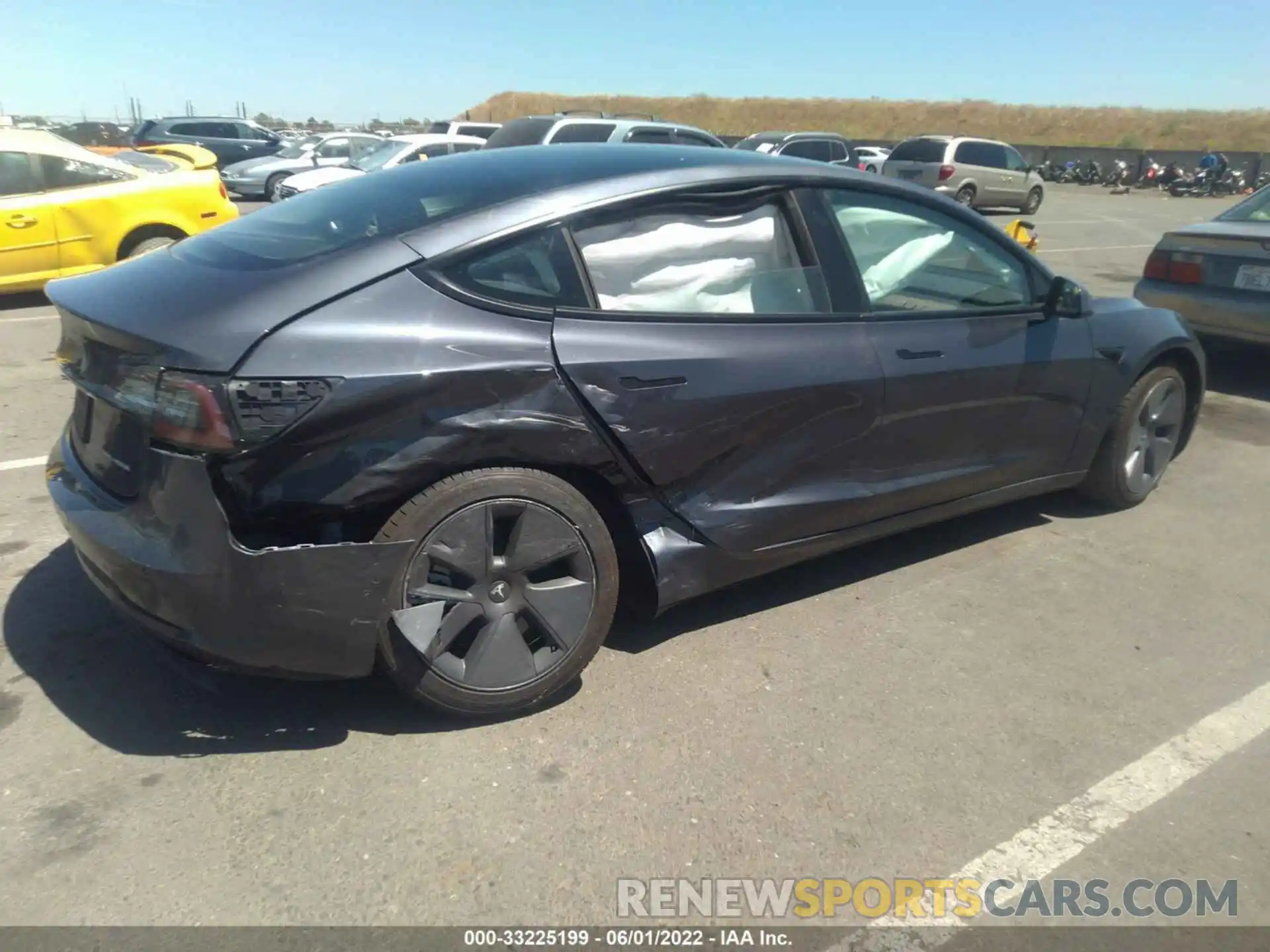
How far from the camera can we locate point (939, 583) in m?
4.05

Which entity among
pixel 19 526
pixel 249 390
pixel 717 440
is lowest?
pixel 19 526

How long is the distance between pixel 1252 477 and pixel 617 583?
13.8 feet

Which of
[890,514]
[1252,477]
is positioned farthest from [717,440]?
[1252,477]

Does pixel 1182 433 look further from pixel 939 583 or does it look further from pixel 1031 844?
pixel 1031 844

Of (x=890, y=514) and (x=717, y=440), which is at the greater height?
(x=717, y=440)

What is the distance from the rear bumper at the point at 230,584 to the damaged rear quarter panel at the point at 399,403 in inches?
4.6

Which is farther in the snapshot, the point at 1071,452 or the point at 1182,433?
the point at 1182,433

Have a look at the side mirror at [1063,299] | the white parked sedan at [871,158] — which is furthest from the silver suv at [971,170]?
the side mirror at [1063,299]

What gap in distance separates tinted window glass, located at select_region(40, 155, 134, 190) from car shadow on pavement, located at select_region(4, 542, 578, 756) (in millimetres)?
6822

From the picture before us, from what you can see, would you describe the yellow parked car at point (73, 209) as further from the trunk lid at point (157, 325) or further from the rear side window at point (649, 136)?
the trunk lid at point (157, 325)

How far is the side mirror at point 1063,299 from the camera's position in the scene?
4.18 m

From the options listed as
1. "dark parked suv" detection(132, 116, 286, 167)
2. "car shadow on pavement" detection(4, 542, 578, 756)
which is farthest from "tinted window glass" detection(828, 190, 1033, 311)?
"dark parked suv" detection(132, 116, 286, 167)

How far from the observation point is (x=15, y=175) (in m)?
8.66

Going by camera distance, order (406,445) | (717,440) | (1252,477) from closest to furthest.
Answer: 1. (406,445)
2. (717,440)
3. (1252,477)
